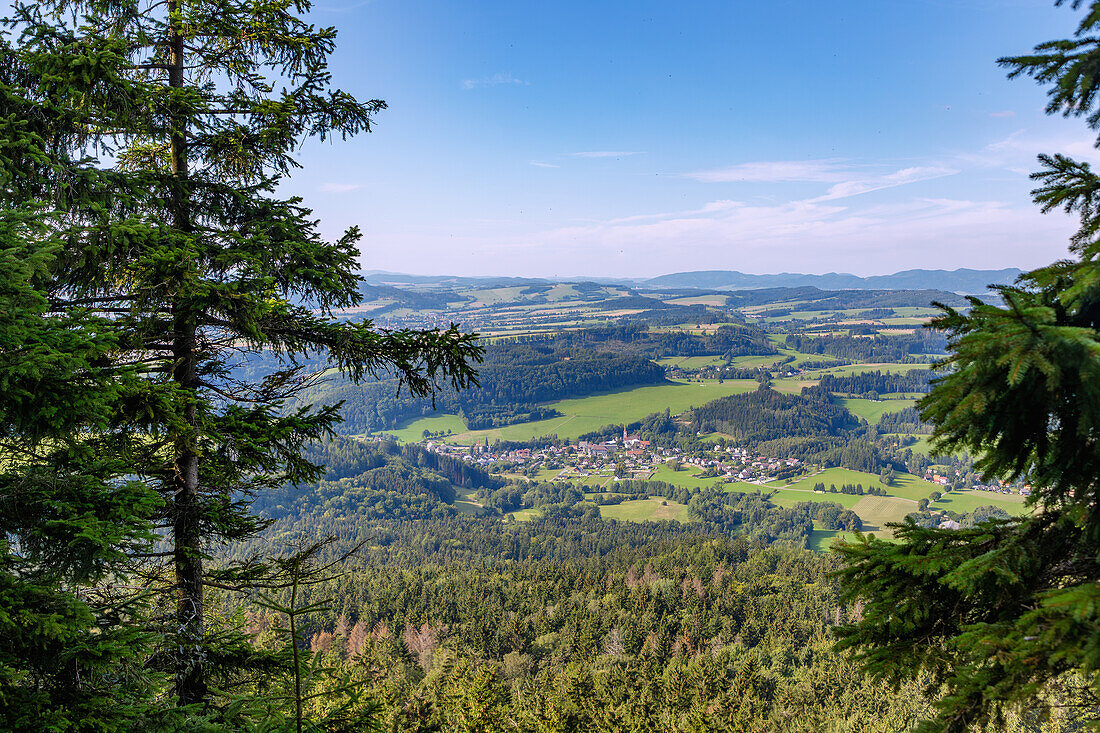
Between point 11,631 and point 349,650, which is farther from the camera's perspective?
point 349,650

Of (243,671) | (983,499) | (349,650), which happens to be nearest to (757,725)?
(243,671)

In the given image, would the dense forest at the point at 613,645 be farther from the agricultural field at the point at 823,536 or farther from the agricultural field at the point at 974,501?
the agricultural field at the point at 974,501

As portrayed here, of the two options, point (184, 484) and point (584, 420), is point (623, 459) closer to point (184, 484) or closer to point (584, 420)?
point (584, 420)

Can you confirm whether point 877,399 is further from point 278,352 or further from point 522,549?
point 278,352

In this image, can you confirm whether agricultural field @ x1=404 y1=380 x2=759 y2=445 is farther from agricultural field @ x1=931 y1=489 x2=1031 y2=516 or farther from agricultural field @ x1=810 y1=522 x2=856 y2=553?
agricultural field @ x1=931 y1=489 x2=1031 y2=516

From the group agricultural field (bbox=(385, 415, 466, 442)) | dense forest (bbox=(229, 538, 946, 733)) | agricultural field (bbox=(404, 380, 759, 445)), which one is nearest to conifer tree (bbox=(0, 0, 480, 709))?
dense forest (bbox=(229, 538, 946, 733))

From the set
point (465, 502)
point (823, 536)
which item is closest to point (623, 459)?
point (465, 502)

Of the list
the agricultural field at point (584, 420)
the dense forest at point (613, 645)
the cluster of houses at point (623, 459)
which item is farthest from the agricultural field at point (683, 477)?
the dense forest at point (613, 645)
